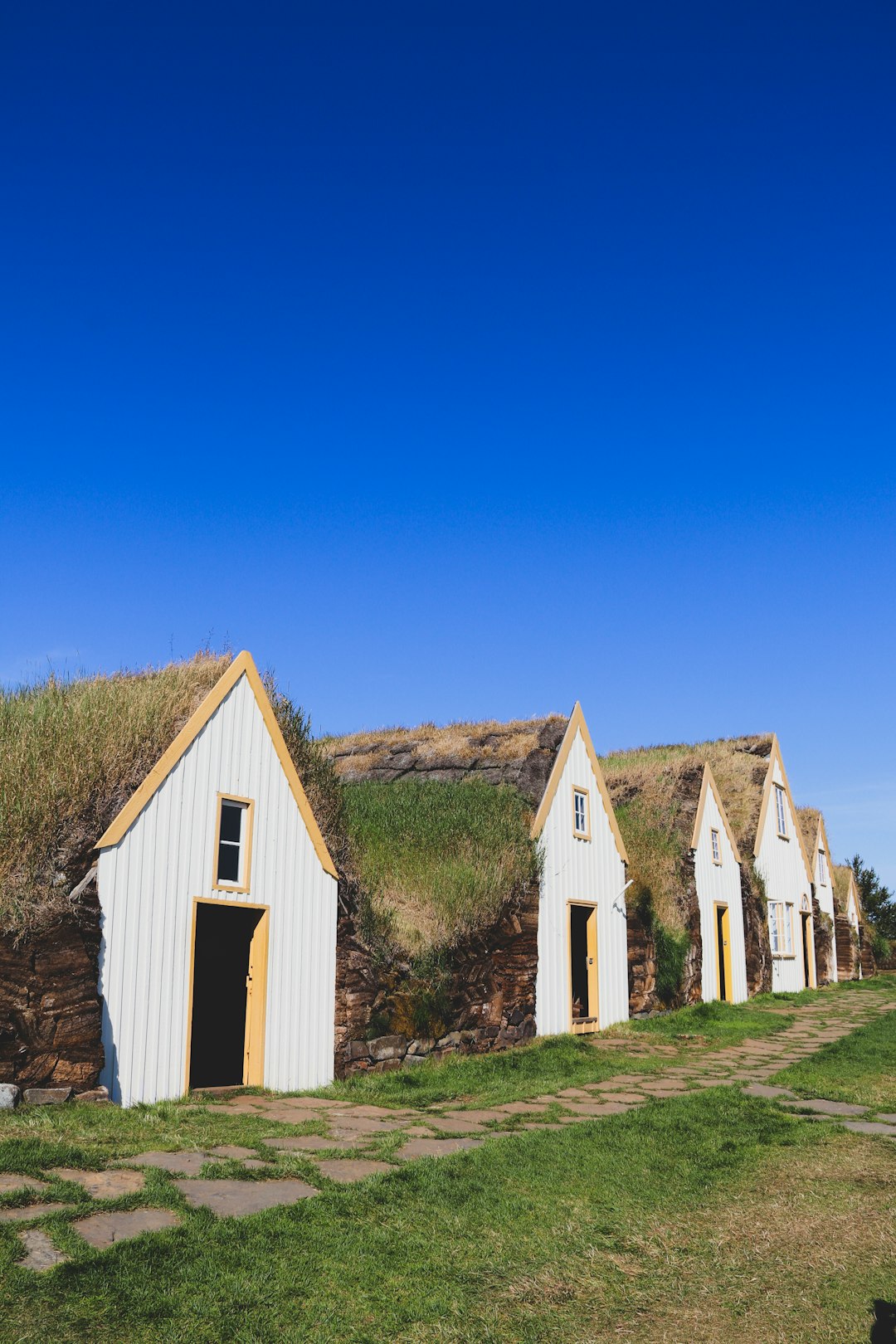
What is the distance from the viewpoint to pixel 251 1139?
7.82m

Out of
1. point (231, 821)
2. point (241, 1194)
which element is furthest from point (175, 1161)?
point (231, 821)

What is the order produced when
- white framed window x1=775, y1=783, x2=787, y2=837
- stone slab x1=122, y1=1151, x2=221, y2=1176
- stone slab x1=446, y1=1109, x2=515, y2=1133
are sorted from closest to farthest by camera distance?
1. stone slab x1=122, y1=1151, x2=221, y2=1176
2. stone slab x1=446, y1=1109, x2=515, y2=1133
3. white framed window x1=775, y1=783, x2=787, y2=837

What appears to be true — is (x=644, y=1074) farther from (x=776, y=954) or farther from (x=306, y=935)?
(x=776, y=954)

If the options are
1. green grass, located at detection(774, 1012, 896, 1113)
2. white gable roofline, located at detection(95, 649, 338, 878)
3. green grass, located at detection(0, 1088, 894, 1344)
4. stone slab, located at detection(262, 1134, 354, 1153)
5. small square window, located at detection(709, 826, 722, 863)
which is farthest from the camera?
small square window, located at detection(709, 826, 722, 863)

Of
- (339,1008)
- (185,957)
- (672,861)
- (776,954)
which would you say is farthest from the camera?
(776,954)

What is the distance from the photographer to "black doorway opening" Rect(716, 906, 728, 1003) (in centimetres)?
2483

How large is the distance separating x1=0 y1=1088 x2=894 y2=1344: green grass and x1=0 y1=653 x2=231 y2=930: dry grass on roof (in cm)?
403

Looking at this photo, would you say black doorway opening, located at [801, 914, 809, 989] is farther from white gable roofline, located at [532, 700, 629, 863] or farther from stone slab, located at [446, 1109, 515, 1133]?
stone slab, located at [446, 1109, 515, 1133]

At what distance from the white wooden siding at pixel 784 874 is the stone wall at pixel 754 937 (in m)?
0.65

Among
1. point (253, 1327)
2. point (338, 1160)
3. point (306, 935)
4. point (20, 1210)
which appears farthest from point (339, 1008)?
point (253, 1327)

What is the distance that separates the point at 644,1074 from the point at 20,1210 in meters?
9.34

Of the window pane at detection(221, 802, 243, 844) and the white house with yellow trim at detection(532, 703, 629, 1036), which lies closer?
the window pane at detection(221, 802, 243, 844)

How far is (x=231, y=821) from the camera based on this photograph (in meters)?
11.6

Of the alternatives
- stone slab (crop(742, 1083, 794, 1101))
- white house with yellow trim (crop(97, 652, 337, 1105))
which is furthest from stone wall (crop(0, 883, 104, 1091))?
stone slab (crop(742, 1083, 794, 1101))
